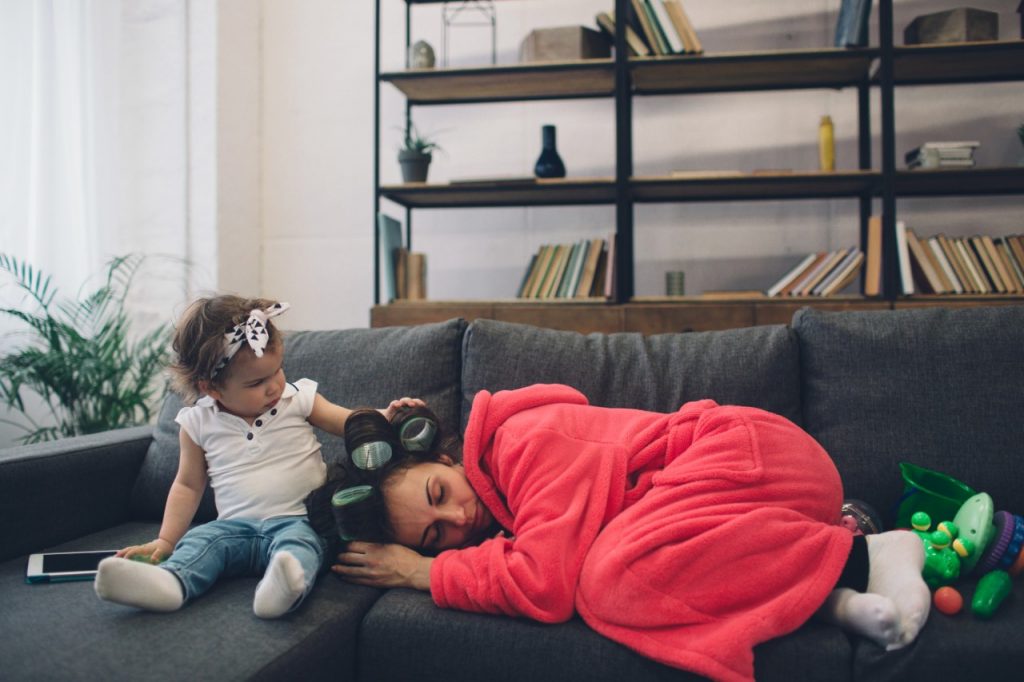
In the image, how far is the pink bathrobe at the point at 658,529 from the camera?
1.07 metres

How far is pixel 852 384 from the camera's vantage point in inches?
61.8

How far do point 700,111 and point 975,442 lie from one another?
Result: 6.64 feet

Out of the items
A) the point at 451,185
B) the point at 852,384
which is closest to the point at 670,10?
the point at 451,185

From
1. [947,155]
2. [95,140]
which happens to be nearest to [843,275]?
[947,155]

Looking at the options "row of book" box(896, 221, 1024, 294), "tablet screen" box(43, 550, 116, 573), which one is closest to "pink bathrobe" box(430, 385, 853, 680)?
"tablet screen" box(43, 550, 116, 573)

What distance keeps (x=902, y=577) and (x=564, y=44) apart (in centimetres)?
233

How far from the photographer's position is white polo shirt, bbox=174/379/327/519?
4.70 ft

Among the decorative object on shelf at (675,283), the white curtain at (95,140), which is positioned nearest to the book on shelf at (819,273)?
the decorative object on shelf at (675,283)

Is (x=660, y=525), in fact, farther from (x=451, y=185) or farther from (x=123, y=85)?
(x=123, y=85)

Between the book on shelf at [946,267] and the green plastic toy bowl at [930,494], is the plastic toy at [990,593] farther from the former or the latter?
the book on shelf at [946,267]

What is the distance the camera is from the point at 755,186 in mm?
2850

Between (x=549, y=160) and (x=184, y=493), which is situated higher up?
(x=549, y=160)

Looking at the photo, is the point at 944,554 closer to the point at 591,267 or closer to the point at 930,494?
the point at 930,494

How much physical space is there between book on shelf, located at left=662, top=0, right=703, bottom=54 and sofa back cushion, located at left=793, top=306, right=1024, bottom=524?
157 centimetres
